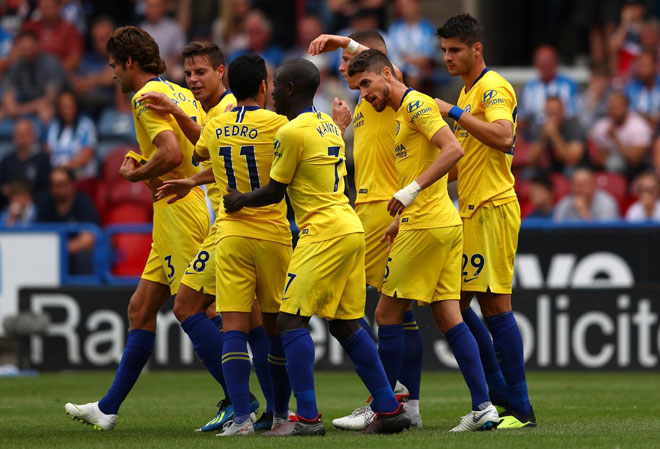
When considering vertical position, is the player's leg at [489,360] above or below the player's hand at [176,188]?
below

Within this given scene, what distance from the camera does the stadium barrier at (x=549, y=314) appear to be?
1234 centimetres

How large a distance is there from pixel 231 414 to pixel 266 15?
37.7 feet

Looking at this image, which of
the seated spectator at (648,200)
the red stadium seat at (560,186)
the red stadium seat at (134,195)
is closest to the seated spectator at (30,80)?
the red stadium seat at (134,195)

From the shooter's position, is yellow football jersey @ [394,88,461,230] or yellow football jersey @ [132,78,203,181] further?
yellow football jersey @ [132,78,203,181]

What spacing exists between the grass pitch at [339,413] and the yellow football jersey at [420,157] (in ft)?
4.30

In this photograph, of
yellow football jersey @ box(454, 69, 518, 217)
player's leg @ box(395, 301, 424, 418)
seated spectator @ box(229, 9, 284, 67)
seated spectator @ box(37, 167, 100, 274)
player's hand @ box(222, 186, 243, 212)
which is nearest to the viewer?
player's hand @ box(222, 186, 243, 212)

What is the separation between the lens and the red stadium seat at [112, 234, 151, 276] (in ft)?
44.2

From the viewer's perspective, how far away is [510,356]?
754 cm

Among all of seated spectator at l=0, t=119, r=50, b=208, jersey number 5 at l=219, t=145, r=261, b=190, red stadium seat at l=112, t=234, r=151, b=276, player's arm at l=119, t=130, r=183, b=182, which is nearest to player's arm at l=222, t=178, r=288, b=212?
jersey number 5 at l=219, t=145, r=261, b=190

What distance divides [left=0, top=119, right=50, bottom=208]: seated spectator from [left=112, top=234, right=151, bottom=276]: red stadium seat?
2.57 metres

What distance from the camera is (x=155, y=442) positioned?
700 cm

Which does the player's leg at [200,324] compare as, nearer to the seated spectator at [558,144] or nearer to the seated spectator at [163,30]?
the seated spectator at [558,144]

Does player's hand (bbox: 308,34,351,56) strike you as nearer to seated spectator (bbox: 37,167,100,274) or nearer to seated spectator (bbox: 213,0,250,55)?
seated spectator (bbox: 37,167,100,274)

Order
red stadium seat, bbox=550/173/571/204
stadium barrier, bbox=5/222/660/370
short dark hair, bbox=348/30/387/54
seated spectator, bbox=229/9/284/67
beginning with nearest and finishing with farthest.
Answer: short dark hair, bbox=348/30/387/54
stadium barrier, bbox=5/222/660/370
red stadium seat, bbox=550/173/571/204
seated spectator, bbox=229/9/284/67
